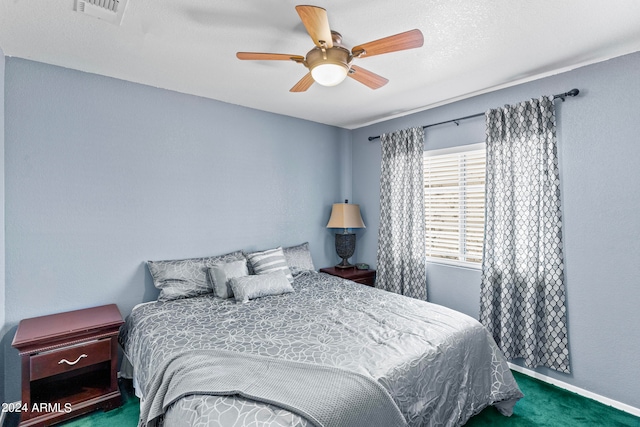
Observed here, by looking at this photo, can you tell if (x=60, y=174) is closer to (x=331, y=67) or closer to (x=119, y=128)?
(x=119, y=128)

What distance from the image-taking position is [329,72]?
1.91 metres

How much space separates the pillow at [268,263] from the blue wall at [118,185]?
35 cm

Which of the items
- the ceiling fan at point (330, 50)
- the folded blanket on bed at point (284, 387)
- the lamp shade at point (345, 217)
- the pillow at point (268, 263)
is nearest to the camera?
the folded blanket on bed at point (284, 387)

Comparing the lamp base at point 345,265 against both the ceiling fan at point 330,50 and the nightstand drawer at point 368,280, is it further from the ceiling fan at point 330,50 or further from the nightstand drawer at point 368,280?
the ceiling fan at point 330,50

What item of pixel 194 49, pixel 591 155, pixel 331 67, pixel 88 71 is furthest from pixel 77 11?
pixel 591 155

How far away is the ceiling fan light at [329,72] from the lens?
1867 mm

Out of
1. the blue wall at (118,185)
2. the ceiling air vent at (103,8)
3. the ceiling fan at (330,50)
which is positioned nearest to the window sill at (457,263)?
the blue wall at (118,185)

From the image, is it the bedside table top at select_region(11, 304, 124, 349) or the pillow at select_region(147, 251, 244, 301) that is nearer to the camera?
the bedside table top at select_region(11, 304, 124, 349)

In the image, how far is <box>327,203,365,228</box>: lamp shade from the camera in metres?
3.97

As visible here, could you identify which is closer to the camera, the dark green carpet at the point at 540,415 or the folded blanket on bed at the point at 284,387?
the folded blanket on bed at the point at 284,387

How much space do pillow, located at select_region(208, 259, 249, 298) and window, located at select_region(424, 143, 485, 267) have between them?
2.05 meters

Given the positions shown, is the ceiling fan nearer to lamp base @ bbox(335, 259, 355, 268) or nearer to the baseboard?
lamp base @ bbox(335, 259, 355, 268)

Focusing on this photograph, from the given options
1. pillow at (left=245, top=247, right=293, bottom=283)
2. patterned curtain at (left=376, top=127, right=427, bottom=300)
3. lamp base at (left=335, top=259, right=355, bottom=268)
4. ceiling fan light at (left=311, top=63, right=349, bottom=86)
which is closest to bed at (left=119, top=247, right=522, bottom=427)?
pillow at (left=245, top=247, right=293, bottom=283)

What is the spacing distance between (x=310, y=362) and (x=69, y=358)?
5.51 ft
